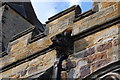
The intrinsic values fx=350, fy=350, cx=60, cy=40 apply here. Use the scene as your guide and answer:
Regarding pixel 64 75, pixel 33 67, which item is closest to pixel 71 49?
pixel 64 75

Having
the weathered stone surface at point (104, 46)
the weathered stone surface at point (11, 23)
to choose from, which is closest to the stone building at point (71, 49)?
the weathered stone surface at point (104, 46)

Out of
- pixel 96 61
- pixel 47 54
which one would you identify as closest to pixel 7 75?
pixel 47 54

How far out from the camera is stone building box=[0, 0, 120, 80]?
3850mm

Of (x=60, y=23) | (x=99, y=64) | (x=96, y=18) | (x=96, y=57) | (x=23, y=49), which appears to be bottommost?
(x=99, y=64)

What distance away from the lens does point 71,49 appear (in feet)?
14.1

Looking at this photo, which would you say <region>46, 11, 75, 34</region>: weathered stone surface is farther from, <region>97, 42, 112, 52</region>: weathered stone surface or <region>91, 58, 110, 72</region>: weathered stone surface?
<region>91, 58, 110, 72</region>: weathered stone surface

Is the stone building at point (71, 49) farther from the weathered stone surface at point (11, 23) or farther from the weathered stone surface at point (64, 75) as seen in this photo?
the weathered stone surface at point (11, 23)

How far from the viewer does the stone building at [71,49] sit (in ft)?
12.6

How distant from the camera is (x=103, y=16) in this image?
4242 mm

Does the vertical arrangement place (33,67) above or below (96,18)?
below

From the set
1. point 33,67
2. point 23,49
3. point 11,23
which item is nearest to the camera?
point 33,67

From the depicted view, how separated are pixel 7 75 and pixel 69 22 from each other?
1135 mm

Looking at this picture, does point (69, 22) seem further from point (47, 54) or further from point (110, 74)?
point (110, 74)

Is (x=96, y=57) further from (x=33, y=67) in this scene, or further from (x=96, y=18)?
(x=33, y=67)
